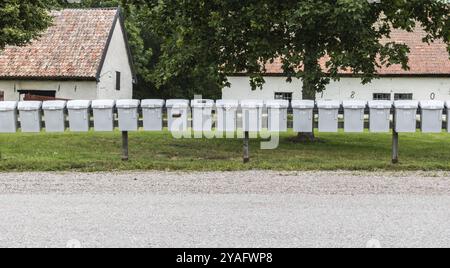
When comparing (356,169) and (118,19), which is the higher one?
(118,19)

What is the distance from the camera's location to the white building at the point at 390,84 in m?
32.5

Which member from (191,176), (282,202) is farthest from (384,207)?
(191,176)

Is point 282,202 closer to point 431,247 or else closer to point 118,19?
point 431,247

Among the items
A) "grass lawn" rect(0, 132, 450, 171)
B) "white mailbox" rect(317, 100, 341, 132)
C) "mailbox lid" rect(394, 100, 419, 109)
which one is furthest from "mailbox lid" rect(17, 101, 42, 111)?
"mailbox lid" rect(394, 100, 419, 109)

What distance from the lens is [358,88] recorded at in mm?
32938

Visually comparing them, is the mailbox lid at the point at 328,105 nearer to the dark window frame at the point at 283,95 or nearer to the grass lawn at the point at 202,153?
the grass lawn at the point at 202,153

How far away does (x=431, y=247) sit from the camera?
17.1 ft

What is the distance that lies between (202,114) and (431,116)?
466 centimetres

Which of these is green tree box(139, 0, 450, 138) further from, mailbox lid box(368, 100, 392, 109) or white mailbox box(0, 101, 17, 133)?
white mailbox box(0, 101, 17, 133)

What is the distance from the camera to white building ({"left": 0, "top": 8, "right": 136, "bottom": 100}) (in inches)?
1244

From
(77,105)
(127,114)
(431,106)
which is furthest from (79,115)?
(431,106)

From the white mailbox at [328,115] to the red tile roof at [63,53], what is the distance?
68.4ft

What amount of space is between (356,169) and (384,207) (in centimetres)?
420

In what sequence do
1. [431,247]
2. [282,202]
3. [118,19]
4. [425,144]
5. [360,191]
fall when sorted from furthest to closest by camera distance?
[118,19] < [425,144] < [360,191] < [282,202] < [431,247]
